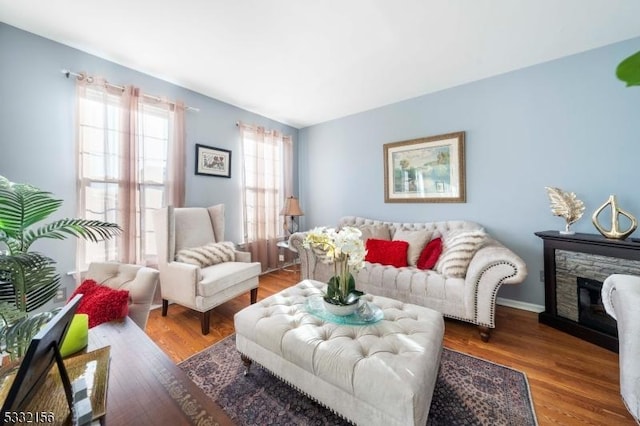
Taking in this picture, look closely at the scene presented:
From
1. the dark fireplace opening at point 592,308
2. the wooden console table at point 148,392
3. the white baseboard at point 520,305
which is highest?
the wooden console table at point 148,392

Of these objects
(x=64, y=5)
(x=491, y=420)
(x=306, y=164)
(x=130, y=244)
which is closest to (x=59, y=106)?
(x=64, y=5)

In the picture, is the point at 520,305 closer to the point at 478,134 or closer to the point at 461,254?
the point at 461,254

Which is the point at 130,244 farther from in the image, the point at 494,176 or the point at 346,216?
the point at 494,176

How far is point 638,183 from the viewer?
202 centimetres

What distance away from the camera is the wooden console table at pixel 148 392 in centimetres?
68

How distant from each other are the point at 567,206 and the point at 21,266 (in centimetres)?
331

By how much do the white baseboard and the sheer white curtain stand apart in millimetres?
2879

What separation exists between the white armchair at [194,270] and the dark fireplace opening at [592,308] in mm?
2818

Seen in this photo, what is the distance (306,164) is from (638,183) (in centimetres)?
366

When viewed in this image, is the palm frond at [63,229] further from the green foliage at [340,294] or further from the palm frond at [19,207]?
the green foliage at [340,294]

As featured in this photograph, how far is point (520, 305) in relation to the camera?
Result: 8.29ft

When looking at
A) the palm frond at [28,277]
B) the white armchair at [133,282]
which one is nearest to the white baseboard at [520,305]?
the white armchair at [133,282]

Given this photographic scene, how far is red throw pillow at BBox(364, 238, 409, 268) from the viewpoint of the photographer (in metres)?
2.58

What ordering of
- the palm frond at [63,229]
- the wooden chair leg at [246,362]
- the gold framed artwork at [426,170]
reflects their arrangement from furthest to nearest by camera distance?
1. the gold framed artwork at [426,170]
2. the wooden chair leg at [246,362]
3. the palm frond at [63,229]
